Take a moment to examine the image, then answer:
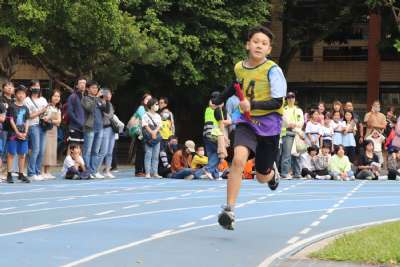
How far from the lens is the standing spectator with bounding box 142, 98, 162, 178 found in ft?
Answer: 66.1

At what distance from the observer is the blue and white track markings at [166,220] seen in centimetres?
797

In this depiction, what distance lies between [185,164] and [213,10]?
11392 millimetres

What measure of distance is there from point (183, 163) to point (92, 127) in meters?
2.97

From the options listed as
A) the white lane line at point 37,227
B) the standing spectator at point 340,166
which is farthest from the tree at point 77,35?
the white lane line at point 37,227

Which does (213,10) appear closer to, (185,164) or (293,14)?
(293,14)

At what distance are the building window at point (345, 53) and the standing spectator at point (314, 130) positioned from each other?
2340 centimetres

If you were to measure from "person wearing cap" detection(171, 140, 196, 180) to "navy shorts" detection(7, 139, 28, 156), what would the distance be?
14.1 ft

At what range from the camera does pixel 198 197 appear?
47.7 ft

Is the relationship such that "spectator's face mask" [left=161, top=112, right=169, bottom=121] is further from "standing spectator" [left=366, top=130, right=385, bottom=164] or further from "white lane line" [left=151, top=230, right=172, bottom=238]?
"white lane line" [left=151, top=230, right=172, bottom=238]

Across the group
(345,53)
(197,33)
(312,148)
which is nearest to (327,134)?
(312,148)

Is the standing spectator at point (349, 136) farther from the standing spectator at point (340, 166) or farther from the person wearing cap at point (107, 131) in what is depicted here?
the person wearing cap at point (107, 131)

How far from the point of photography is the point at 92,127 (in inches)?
747

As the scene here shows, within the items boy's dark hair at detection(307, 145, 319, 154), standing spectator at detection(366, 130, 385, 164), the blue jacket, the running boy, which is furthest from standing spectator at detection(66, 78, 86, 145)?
the running boy

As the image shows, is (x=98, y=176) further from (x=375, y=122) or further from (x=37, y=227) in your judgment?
(x=37, y=227)
